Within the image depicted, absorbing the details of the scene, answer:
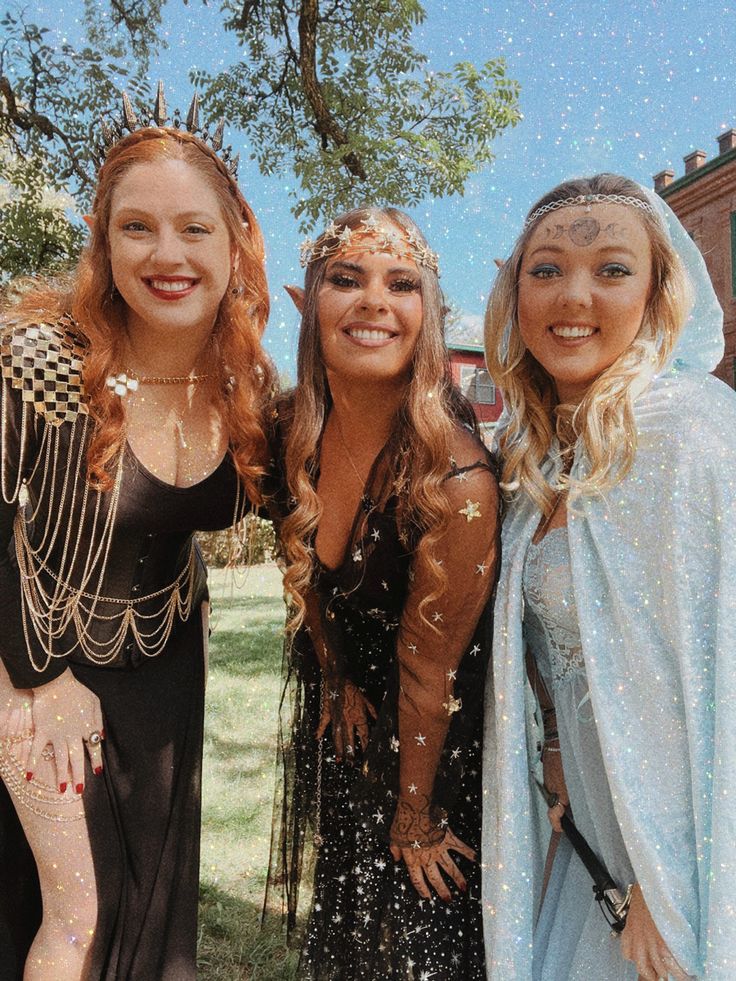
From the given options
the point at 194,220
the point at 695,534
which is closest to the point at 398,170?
the point at 194,220

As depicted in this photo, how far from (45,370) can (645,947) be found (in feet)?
5.42

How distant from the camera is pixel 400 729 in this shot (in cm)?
172

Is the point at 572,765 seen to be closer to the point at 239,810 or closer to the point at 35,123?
the point at 239,810

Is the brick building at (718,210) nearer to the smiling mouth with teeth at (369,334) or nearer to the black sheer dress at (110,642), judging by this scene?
the smiling mouth with teeth at (369,334)

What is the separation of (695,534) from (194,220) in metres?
1.22

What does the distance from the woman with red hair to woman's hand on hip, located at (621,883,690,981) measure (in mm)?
997

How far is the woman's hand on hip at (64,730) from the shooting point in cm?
167

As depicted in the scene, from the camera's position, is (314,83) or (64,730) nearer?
(64,730)

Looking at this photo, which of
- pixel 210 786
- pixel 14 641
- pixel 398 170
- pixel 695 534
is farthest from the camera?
pixel 398 170

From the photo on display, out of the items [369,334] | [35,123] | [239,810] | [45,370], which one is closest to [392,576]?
[369,334]

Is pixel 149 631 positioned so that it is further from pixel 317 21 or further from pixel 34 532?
pixel 317 21

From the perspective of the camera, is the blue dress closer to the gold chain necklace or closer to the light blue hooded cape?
the light blue hooded cape

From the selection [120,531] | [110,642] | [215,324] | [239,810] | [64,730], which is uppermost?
[215,324]

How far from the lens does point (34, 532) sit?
1668 millimetres
